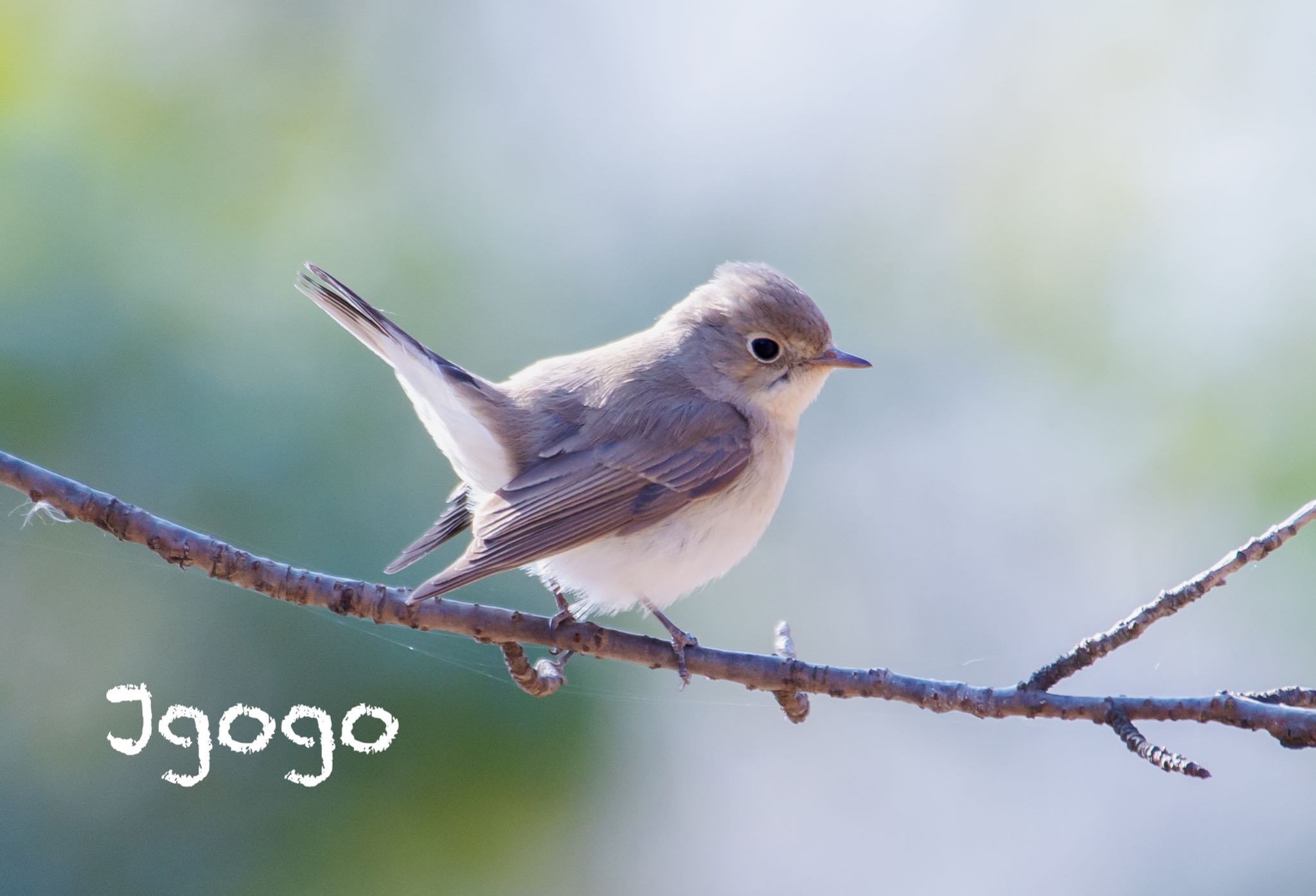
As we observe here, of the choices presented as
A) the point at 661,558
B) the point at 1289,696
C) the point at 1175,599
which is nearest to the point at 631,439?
the point at 661,558

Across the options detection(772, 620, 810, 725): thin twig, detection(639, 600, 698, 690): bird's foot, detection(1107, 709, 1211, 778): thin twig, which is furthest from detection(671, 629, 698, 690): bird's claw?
detection(1107, 709, 1211, 778): thin twig

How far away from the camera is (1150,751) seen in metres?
1.29

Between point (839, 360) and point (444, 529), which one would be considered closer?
point (444, 529)

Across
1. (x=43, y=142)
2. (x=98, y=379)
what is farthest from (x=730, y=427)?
(x=43, y=142)

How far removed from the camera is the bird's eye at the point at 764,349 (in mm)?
2510

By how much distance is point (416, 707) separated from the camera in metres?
2.37

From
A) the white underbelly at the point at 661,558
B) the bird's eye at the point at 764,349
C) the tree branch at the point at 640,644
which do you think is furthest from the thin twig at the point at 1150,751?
the bird's eye at the point at 764,349

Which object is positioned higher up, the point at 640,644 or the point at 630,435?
the point at 630,435

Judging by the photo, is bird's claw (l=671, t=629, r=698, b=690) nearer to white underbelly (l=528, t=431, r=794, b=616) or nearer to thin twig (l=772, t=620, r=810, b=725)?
thin twig (l=772, t=620, r=810, b=725)

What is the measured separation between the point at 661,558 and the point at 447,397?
0.56 meters

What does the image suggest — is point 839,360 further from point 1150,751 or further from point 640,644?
point 1150,751

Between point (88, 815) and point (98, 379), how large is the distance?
988mm

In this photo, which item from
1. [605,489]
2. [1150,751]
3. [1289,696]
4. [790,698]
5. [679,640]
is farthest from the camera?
[605,489]

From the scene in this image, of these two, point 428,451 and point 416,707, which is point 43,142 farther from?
point 416,707
